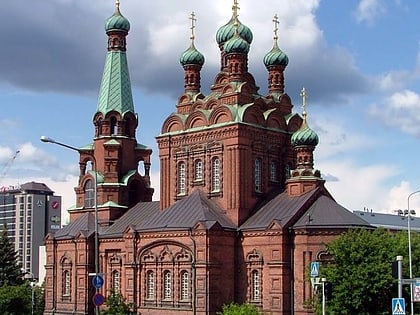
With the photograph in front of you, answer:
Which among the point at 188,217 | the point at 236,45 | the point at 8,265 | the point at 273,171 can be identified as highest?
the point at 236,45

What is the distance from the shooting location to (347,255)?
146 ft

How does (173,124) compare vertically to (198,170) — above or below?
above

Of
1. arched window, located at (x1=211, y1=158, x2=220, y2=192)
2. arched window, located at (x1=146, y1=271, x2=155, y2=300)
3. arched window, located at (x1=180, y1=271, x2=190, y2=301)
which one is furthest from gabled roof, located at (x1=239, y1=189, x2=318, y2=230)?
arched window, located at (x1=146, y1=271, x2=155, y2=300)

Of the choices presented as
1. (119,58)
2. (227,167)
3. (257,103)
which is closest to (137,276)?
(227,167)

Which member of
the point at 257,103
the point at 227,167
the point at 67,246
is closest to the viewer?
the point at 227,167

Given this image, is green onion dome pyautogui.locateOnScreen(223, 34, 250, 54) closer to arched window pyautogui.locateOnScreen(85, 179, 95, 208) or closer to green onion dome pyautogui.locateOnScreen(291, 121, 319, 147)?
green onion dome pyautogui.locateOnScreen(291, 121, 319, 147)

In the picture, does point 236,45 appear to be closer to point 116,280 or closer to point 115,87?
point 115,87

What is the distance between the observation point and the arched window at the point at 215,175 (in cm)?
5531

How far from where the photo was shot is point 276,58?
6106 cm

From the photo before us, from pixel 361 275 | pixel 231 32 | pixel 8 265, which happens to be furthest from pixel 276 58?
pixel 8 265

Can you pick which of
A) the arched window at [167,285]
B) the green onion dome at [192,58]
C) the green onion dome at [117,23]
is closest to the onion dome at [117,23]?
the green onion dome at [117,23]

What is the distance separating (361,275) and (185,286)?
13349mm

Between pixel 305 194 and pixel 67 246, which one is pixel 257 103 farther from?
pixel 67 246

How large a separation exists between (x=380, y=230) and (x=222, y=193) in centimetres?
1211
